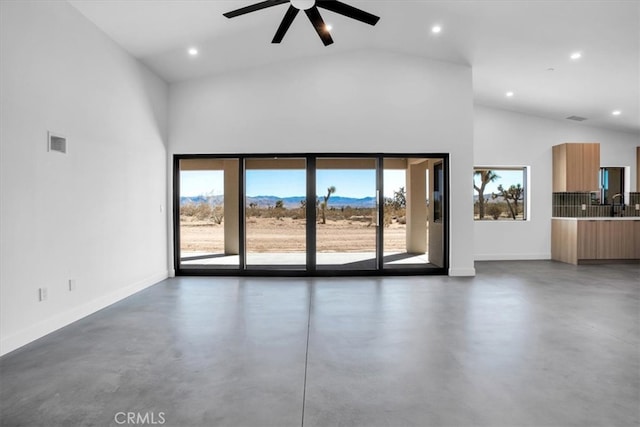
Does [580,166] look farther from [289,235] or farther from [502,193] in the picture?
[289,235]

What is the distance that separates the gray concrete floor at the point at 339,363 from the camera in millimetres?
2139

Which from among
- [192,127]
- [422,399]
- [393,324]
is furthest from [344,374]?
[192,127]

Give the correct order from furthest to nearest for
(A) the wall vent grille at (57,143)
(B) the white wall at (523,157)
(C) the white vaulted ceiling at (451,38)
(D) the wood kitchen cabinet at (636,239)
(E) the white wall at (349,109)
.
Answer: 1. (B) the white wall at (523,157)
2. (D) the wood kitchen cabinet at (636,239)
3. (E) the white wall at (349,109)
4. (C) the white vaulted ceiling at (451,38)
5. (A) the wall vent grille at (57,143)

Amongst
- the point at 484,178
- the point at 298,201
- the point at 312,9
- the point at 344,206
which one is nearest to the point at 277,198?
the point at 298,201

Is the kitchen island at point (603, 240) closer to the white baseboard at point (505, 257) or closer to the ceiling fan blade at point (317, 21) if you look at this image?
the white baseboard at point (505, 257)

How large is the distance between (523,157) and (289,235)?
558 cm

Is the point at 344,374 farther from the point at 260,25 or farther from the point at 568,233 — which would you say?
the point at 568,233

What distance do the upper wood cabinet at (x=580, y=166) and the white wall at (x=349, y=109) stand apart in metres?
3.12

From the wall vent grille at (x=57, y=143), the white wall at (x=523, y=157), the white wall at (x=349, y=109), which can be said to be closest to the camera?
the wall vent grille at (x=57, y=143)

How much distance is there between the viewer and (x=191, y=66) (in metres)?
5.75

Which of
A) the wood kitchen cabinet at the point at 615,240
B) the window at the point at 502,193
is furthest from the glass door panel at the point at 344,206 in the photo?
the wood kitchen cabinet at the point at 615,240

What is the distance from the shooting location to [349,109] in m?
6.13

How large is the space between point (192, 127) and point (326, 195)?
2.56 metres

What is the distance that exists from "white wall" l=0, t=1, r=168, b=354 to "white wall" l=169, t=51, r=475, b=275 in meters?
1.25
